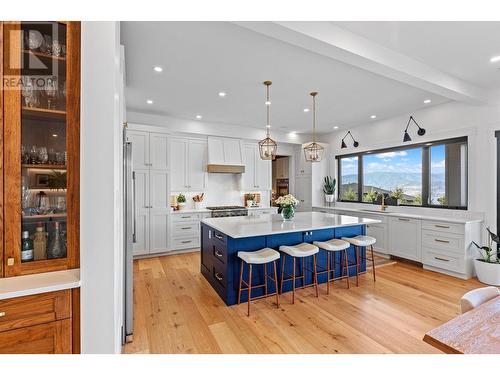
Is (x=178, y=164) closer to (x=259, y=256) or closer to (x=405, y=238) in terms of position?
(x=259, y=256)

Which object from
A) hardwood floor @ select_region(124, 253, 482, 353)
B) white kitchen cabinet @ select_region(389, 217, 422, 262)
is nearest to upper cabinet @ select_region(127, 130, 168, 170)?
hardwood floor @ select_region(124, 253, 482, 353)

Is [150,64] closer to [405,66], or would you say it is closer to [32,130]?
[32,130]

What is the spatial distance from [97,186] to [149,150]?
3.57m

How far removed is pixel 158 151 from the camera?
4.73m

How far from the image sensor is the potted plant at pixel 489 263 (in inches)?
130

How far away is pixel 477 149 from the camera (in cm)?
381

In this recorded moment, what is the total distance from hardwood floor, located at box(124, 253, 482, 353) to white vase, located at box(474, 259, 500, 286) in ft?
0.42

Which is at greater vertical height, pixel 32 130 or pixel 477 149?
pixel 477 149

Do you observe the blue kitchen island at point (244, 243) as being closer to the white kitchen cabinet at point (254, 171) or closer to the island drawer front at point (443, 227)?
the island drawer front at point (443, 227)

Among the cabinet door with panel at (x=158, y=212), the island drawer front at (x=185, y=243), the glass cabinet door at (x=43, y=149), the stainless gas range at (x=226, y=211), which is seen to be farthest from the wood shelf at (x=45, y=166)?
the stainless gas range at (x=226, y=211)

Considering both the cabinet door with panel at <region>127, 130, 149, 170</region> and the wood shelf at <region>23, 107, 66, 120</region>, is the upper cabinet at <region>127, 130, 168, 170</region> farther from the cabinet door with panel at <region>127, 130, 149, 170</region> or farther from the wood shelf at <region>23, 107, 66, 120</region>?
the wood shelf at <region>23, 107, 66, 120</region>
